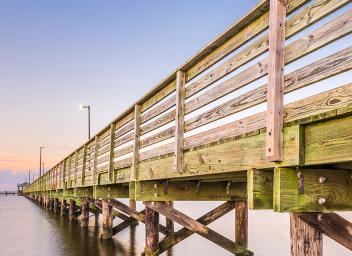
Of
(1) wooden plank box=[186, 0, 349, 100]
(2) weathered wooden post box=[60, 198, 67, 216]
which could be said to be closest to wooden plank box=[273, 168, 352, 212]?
(1) wooden plank box=[186, 0, 349, 100]

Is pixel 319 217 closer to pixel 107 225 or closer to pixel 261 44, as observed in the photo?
pixel 261 44

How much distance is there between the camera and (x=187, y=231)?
8.11 metres

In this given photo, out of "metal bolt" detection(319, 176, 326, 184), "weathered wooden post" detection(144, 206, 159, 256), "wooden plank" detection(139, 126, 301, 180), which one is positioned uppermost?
"wooden plank" detection(139, 126, 301, 180)

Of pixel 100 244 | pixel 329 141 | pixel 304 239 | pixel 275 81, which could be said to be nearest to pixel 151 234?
pixel 100 244

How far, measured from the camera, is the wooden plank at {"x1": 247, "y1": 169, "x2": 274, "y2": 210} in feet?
12.1

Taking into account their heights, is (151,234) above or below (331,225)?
below

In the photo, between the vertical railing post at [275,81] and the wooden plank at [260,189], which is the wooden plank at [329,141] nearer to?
the vertical railing post at [275,81]

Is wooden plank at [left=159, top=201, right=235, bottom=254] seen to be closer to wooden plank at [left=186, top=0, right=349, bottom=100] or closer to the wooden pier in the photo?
the wooden pier

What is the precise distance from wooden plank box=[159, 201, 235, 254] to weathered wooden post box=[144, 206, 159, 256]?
13 centimetres

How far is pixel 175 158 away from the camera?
550 cm

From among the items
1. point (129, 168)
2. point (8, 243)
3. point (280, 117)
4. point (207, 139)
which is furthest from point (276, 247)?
point (280, 117)

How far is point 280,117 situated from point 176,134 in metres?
2.30

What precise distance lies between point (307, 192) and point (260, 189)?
482mm

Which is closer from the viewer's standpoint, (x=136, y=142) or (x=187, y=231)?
(x=136, y=142)
